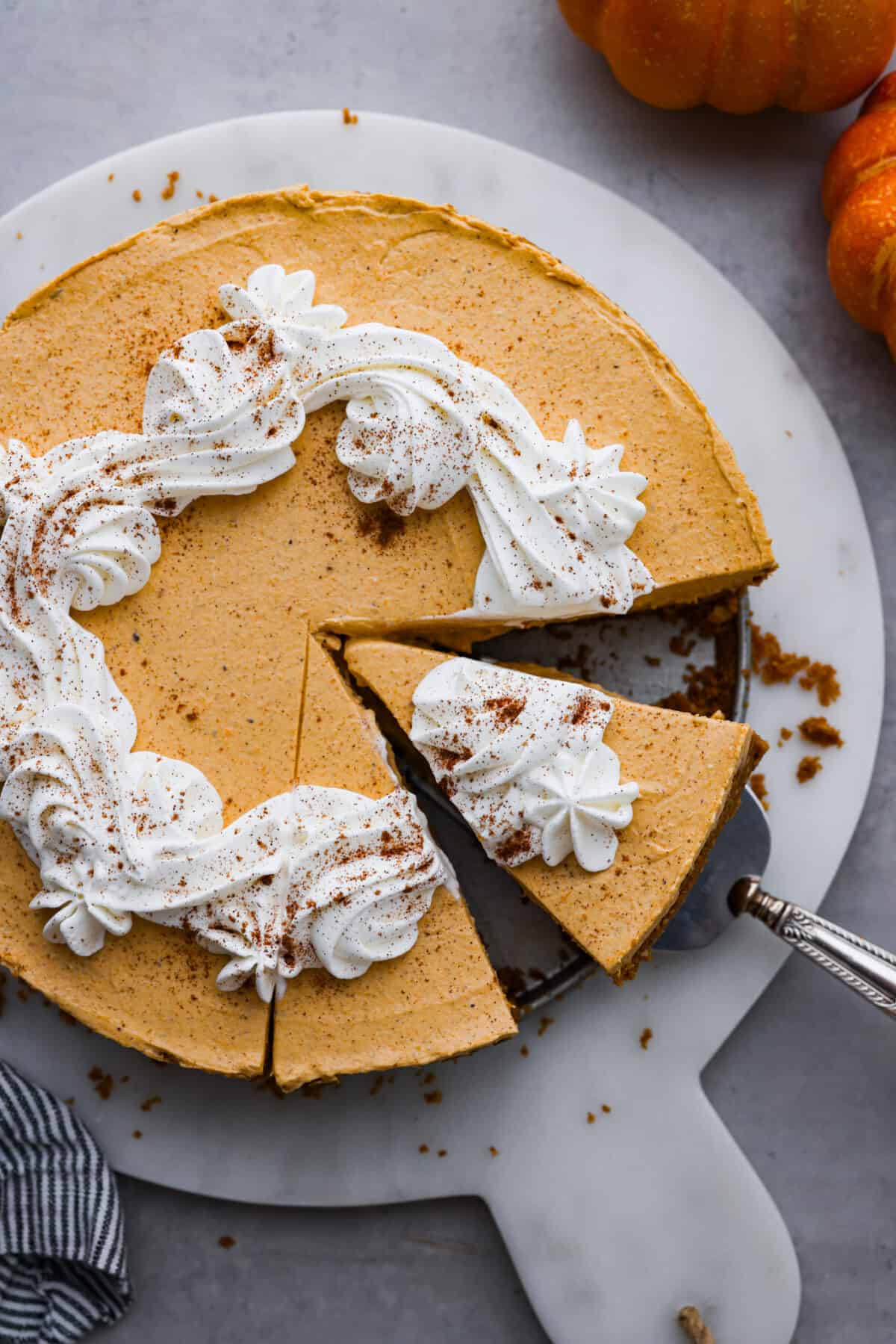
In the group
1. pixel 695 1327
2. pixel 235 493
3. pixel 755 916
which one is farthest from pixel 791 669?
pixel 695 1327

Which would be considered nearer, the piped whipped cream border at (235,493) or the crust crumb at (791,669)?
the piped whipped cream border at (235,493)

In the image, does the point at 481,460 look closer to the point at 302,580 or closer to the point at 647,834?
the point at 302,580

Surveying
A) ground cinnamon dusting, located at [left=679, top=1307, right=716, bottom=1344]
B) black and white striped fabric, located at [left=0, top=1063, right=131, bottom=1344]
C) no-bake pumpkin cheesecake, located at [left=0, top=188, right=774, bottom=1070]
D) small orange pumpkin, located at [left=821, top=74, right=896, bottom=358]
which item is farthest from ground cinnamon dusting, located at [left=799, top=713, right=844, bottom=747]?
black and white striped fabric, located at [left=0, top=1063, right=131, bottom=1344]

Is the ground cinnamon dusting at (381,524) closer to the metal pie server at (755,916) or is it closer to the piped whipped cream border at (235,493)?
the piped whipped cream border at (235,493)

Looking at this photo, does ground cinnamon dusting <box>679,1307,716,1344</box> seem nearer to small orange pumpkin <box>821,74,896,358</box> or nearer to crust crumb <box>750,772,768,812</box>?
crust crumb <box>750,772,768,812</box>

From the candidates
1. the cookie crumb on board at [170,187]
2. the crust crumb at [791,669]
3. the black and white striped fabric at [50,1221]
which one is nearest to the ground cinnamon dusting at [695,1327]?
the black and white striped fabric at [50,1221]

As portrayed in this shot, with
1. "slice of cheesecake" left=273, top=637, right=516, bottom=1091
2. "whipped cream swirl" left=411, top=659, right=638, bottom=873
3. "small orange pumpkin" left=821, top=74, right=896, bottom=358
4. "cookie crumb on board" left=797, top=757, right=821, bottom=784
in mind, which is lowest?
"slice of cheesecake" left=273, top=637, right=516, bottom=1091
